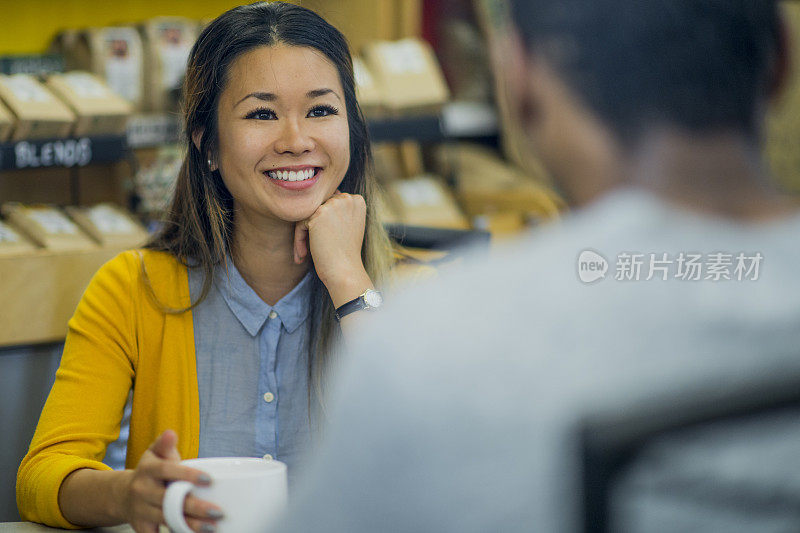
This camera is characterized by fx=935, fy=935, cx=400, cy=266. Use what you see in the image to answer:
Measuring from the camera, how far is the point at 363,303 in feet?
4.45

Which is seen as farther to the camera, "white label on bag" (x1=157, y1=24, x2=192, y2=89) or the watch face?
"white label on bag" (x1=157, y1=24, x2=192, y2=89)

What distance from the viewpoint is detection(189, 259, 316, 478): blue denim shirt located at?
142 centimetres

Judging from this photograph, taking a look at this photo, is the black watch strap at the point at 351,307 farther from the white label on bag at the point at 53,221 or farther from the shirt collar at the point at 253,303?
the white label on bag at the point at 53,221

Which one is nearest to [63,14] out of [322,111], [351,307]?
[322,111]

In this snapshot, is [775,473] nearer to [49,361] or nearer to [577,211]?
[577,211]

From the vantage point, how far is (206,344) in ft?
4.84

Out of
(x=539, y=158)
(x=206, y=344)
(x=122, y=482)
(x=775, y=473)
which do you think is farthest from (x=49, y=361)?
(x=775, y=473)

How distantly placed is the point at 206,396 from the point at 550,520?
94 cm

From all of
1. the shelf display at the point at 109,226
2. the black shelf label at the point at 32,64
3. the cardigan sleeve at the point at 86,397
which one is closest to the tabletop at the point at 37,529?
the cardigan sleeve at the point at 86,397

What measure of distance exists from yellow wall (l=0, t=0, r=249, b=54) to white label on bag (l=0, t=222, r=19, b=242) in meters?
0.85

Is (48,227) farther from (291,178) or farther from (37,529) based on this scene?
(37,529)

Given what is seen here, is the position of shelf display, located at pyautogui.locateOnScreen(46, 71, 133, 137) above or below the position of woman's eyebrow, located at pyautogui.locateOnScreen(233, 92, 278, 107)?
above

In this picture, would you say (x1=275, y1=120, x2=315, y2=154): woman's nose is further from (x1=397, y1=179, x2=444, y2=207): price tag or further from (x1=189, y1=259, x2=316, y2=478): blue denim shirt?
(x1=397, y1=179, x2=444, y2=207): price tag

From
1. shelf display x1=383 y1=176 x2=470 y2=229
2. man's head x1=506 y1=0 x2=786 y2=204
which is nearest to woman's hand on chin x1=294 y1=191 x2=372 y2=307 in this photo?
man's head x1=506 y1=0 x2=786 y2=204
